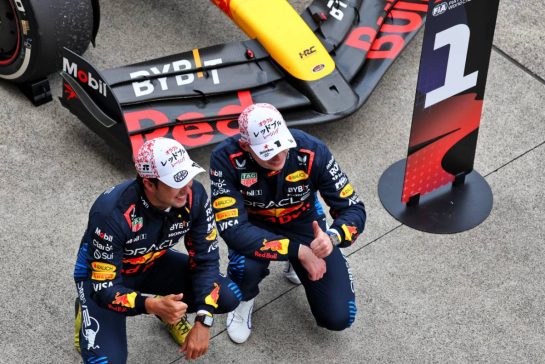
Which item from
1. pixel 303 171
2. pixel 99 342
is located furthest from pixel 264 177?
pixel 99 342

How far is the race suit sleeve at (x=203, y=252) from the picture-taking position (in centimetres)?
498

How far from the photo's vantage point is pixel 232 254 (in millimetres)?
5531

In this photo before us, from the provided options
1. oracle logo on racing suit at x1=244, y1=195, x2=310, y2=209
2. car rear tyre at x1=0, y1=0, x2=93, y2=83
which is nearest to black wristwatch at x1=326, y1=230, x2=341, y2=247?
oracle logo on racing suit at x1=244, y1=195, x2=310, y2=209

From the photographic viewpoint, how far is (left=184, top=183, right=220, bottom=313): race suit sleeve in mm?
4977

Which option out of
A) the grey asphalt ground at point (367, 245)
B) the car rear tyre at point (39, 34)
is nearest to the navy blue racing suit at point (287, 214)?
the grey asphalt ground at point (367, 245)

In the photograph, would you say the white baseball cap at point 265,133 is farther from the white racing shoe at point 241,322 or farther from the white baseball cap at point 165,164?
the white racing shoe at point 241,322

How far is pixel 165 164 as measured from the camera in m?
4.55

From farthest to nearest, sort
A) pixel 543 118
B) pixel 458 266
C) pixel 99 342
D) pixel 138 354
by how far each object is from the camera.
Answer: pixel 543 118, pixel 458 266, pixel 138 354, pixel 99 342

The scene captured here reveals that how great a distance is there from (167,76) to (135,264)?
1.89m

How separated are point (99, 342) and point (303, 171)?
1.38 m

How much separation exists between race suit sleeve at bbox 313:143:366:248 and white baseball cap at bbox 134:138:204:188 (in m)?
0.89

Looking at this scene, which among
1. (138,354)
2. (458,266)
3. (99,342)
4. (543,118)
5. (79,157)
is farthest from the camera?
(543,118)

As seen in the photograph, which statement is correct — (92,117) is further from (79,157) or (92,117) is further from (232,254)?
(232,254)

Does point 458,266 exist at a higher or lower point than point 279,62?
lower
